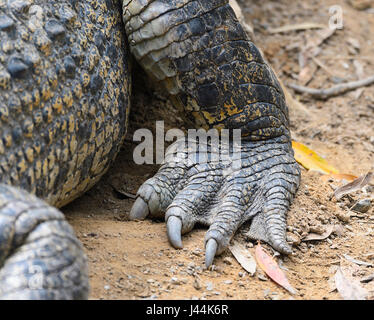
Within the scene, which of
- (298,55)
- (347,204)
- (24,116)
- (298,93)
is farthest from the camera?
(298,55)

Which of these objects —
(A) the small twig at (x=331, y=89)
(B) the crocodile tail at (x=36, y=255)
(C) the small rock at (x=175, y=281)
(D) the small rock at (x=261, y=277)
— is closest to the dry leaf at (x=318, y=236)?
(D) the small rock at (x=261, y=277)

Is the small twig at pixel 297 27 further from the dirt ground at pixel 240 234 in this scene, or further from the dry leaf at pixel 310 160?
the dry leaf at pixel 310 160

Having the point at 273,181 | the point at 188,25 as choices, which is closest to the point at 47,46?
the point at 188,25

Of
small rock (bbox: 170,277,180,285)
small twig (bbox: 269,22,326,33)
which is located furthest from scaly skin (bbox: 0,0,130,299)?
small twig (bbox: 269,22,326,33)

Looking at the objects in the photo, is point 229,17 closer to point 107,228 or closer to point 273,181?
point 273,181

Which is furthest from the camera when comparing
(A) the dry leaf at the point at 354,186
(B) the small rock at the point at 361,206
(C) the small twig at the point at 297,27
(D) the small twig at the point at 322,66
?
(C) the small twig at the point at 297,27

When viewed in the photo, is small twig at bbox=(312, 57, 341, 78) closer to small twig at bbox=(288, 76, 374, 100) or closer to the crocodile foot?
small twig at bbox=(288, 76, 374, 100)
